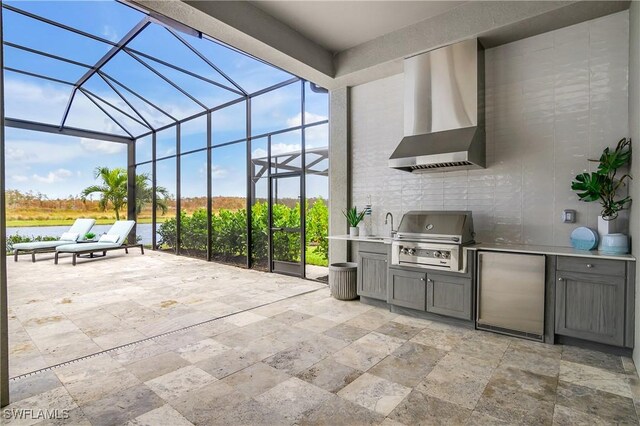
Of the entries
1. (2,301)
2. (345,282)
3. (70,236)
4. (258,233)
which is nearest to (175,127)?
(70,236)

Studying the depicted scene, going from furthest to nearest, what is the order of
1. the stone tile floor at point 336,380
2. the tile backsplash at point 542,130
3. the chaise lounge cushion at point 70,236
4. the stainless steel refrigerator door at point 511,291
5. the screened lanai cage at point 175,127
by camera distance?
the chaise lounge cushion at point 70,236, the screened lanai cage at point 175,127, the tile backsplash at point 542,130, the stainless steel refrigerator door at point 511,291, the stone tile floor at point 336,380

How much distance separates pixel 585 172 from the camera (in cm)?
324

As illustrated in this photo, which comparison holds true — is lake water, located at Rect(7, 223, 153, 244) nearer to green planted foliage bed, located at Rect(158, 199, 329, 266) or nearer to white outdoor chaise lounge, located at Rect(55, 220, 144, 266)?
white outdoor chaise lounge, located at Rect(55, 220, 144, 266)

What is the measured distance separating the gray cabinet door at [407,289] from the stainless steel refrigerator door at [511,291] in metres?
0.59

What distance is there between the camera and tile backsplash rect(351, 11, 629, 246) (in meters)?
3.18

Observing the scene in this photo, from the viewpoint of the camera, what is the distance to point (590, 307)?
9.18ft

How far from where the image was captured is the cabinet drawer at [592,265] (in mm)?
2686

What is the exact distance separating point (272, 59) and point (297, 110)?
150cm

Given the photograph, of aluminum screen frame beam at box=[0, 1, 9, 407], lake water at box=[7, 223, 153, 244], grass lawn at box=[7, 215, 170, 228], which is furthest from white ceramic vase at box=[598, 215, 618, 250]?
lake water at box=[7, 223, 153, 244]

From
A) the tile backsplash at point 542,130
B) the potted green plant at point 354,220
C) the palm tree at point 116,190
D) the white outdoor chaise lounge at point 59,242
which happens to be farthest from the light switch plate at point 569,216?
the white outdoor chaise lounge at point 59,242

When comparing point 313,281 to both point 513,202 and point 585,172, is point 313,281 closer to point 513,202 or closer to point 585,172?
point 513,202

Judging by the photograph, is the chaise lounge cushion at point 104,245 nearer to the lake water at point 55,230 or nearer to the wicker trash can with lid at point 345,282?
the lake water at point 55,230

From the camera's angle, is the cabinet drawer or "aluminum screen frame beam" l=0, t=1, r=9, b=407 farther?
the cabinet drawer

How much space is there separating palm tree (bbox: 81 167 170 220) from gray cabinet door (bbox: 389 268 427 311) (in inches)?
316
